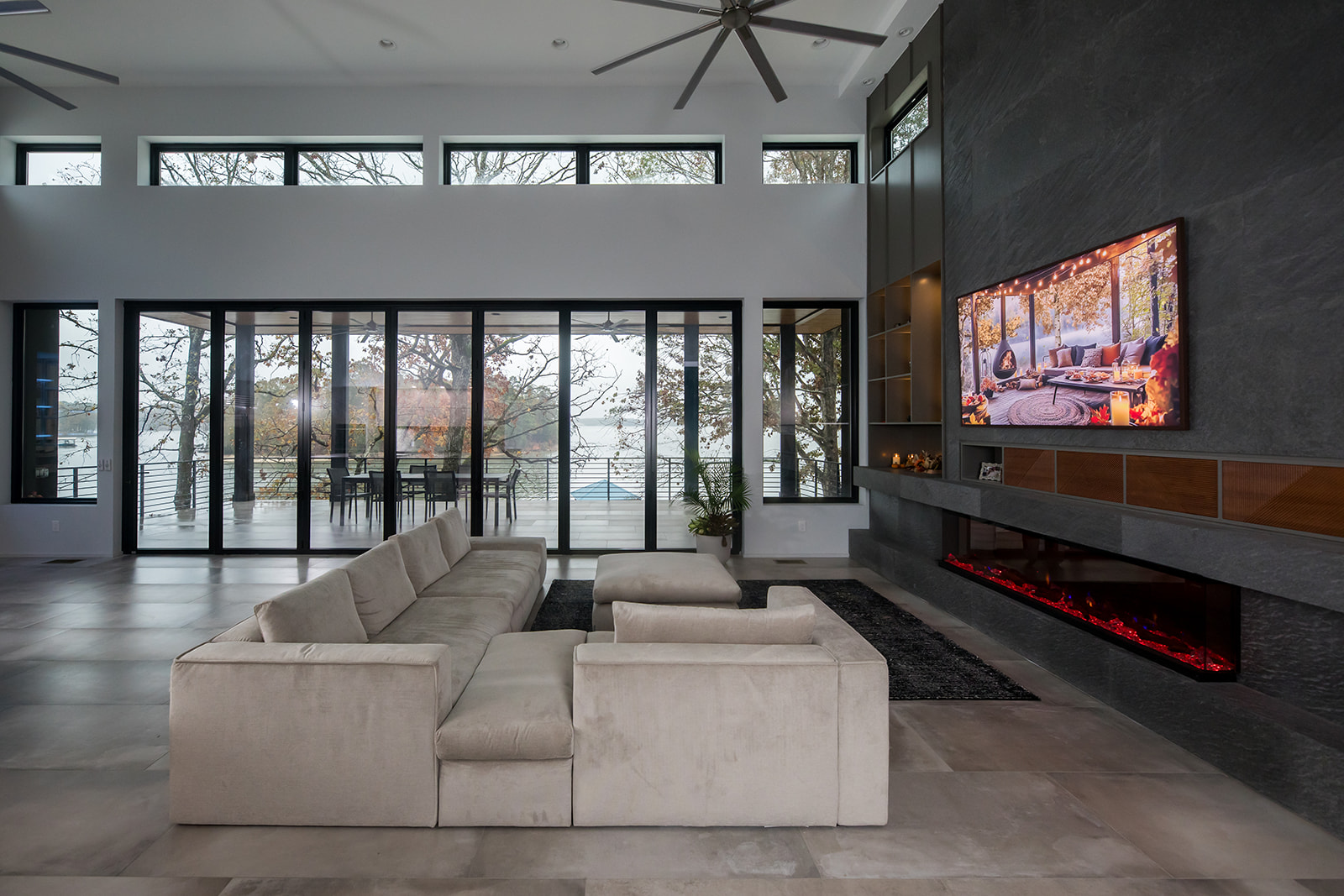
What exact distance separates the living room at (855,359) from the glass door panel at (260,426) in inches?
10.6

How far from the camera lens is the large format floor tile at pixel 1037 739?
102 inches

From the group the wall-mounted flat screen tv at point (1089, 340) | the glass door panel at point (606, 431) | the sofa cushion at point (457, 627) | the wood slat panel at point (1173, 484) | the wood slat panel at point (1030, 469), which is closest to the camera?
the sofa cushion at point (457, 627)

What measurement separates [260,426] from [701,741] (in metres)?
6.52

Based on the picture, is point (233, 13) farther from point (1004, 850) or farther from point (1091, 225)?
point (1004, 850)

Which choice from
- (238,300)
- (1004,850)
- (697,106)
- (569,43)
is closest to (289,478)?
(238,300)

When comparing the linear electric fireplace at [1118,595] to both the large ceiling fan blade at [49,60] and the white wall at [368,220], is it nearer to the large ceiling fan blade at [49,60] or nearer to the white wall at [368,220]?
the white wall at [368,220]

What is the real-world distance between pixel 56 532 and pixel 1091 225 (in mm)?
9109

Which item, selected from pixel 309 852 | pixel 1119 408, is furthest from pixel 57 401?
pixel 1119 408

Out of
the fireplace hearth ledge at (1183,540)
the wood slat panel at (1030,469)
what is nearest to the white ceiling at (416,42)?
the wood slat panel at (1030,469)

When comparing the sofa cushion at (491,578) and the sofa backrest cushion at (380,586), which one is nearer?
the sofa backrest cushion at (380,586)

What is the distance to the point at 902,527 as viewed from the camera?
5.99m

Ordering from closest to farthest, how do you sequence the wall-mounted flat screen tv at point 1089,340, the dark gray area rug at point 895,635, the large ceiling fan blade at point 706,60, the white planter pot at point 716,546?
the wall-mounted flat screen tv at point 1089,340, the dark gray area rug at point 895,635, the large ceiling fan blade at point 706,60, the white planter pot at point 716,546

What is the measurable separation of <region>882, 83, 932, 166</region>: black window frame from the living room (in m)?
0.11

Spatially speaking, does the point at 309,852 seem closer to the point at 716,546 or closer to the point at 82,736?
the point at 82,736
